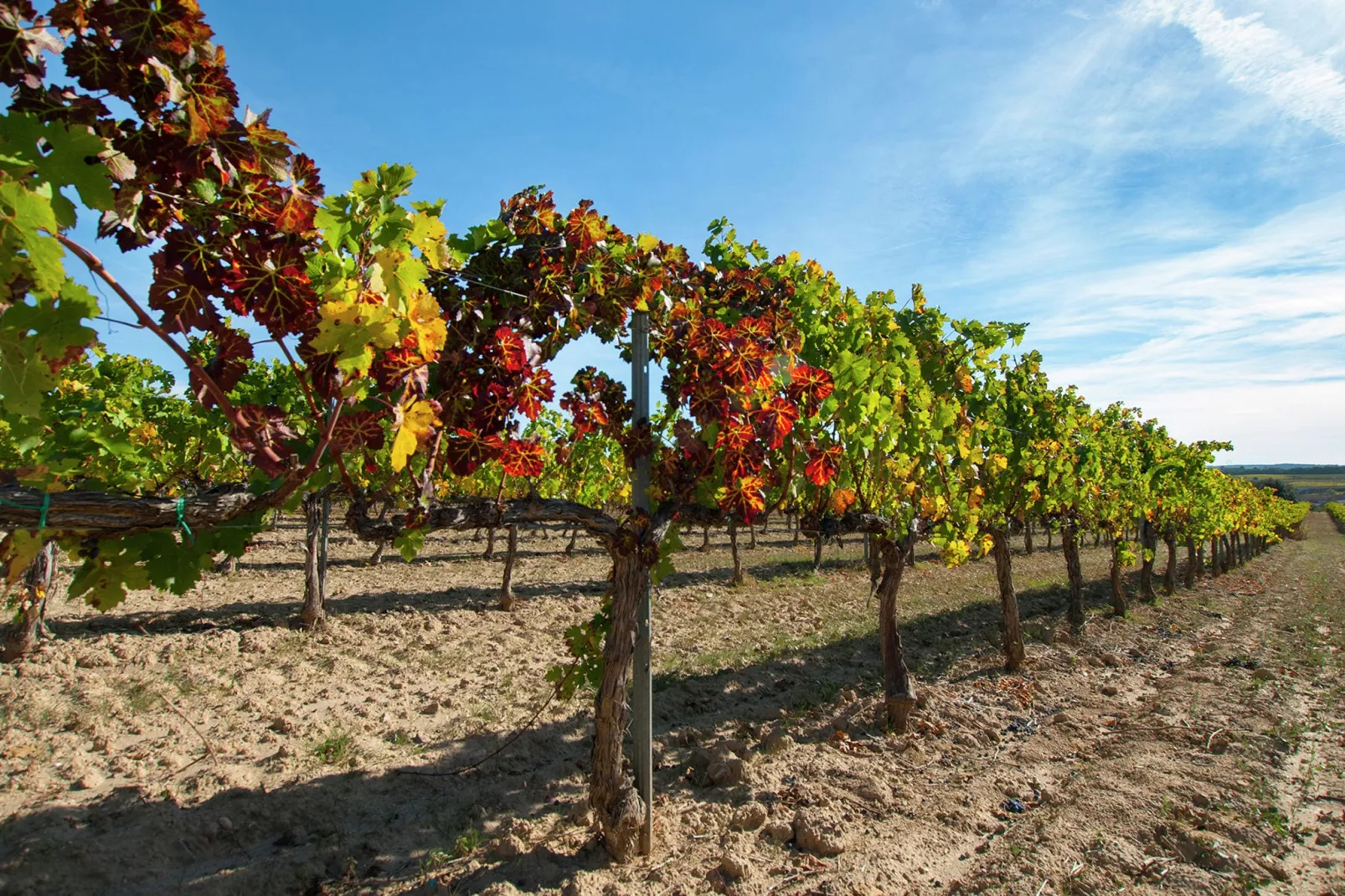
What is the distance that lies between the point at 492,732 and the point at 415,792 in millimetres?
1151

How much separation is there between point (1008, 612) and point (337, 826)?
7802mm

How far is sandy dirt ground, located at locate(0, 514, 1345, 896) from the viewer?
12.6 ft

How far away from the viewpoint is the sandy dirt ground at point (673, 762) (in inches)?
151

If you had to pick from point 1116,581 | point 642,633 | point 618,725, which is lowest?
point 1116,581

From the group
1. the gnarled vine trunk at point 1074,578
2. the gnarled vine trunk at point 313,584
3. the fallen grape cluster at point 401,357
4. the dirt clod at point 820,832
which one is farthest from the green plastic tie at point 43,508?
the gnarled vine trunk at point 1074,578

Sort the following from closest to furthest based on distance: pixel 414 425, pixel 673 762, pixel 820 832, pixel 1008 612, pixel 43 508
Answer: pixel 43 508
pixel 414 425
pixel 820 832
pixel 673 762
pixel 1008 612

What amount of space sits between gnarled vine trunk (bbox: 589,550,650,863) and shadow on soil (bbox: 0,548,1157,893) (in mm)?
250

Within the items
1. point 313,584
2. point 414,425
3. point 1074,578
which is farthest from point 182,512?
point 1074,578

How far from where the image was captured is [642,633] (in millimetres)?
3867

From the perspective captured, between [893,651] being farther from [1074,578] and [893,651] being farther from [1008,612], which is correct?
[1074,578]

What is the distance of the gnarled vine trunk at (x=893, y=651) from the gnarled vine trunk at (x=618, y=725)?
3383 mm

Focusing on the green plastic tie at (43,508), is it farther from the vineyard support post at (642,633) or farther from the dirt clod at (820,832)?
the dirt clod at (820,832)

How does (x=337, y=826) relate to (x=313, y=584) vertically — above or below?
below

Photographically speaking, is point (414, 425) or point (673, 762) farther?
point (673, 762)
